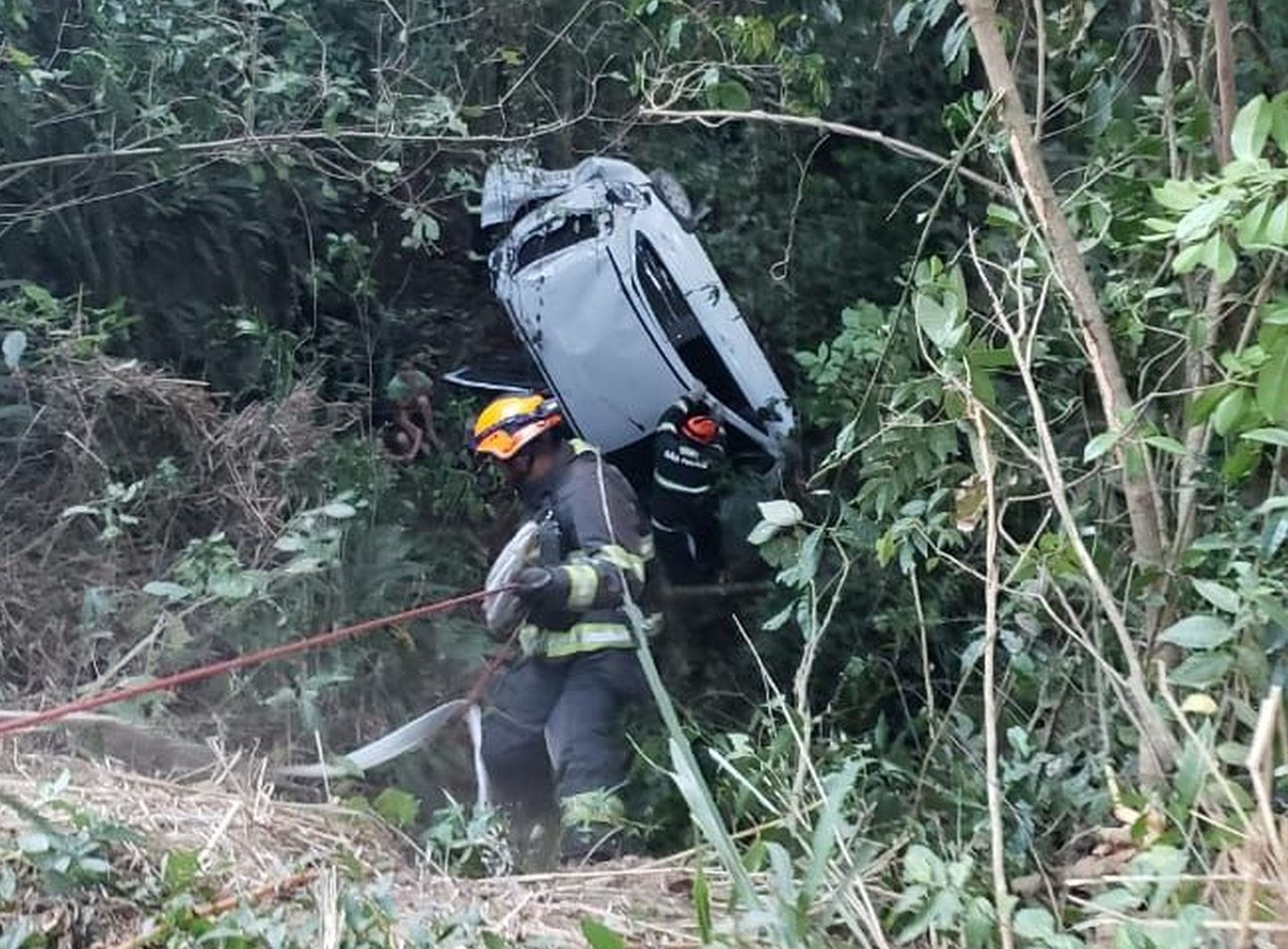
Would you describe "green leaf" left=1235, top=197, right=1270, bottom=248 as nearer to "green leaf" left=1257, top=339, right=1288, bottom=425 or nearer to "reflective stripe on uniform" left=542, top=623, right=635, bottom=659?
"green leaf" left=1257, top=339, right=1288, bottom=425

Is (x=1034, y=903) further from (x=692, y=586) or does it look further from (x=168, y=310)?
(x=168, y=310)

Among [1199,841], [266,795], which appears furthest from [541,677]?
[1199,841]

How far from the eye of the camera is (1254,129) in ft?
8.43

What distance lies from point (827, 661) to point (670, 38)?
7.08ft

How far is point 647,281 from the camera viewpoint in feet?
22.8

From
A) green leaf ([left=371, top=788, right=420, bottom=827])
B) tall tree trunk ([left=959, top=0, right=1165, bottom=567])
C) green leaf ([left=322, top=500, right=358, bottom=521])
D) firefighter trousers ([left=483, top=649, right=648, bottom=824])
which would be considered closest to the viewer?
tall tree trunk ([left=959, top=0, right=1165, bottom=567])

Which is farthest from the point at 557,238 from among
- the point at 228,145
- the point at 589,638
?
the point at 589,638

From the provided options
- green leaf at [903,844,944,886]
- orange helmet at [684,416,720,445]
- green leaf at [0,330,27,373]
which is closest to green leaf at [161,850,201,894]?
green leaf at [903,844,944,886]

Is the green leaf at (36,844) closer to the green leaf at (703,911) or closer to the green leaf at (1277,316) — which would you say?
the green leaf at (703,911)

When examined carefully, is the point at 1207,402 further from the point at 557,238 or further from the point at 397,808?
the point at 557,238

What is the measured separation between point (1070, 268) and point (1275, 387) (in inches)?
34.8

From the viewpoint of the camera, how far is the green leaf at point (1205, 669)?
9.18ft

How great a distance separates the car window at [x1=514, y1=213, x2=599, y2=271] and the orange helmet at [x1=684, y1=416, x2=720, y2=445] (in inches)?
33.6

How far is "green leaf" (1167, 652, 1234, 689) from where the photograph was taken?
280cm
